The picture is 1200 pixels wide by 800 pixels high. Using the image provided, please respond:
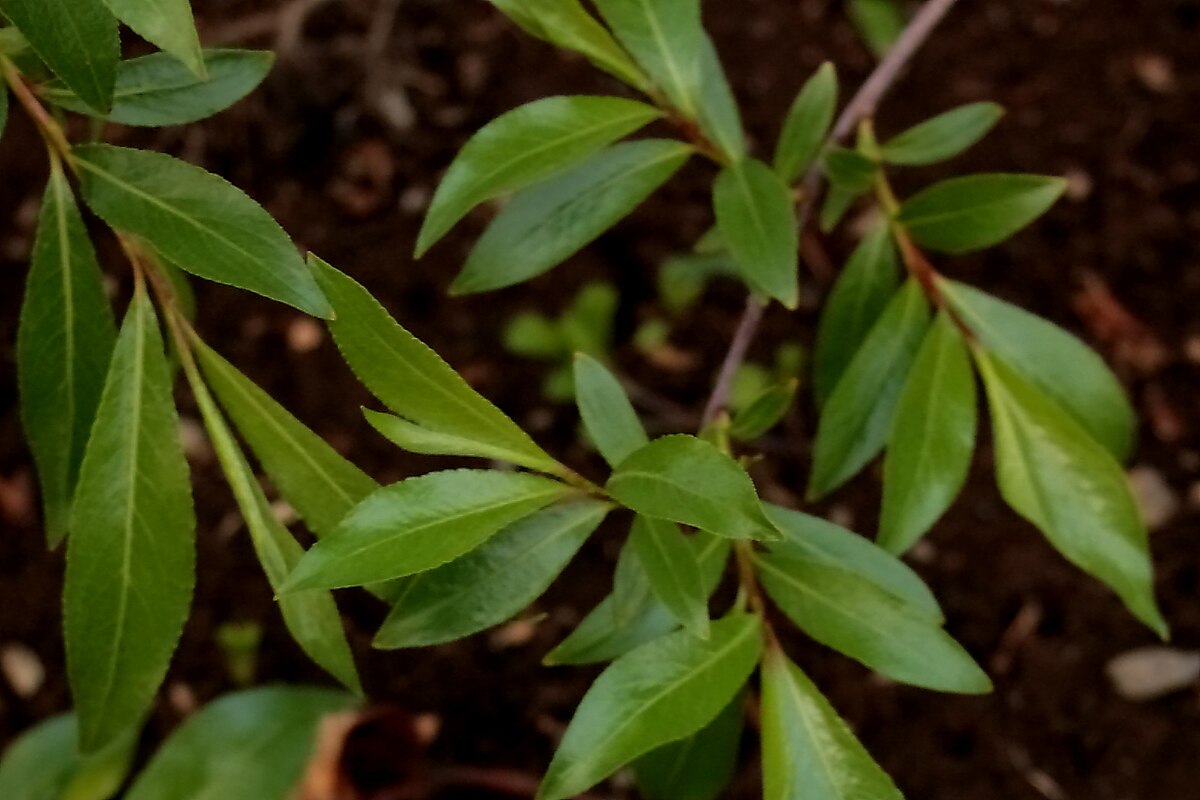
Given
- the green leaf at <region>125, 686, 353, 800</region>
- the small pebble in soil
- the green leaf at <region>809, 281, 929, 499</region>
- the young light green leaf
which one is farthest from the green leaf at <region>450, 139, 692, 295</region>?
the small pebble in soil

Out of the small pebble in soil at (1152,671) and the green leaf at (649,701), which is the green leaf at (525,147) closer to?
the green leaf at (649,701)

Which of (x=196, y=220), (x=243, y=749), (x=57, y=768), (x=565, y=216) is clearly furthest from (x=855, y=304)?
(x=57, y=768)

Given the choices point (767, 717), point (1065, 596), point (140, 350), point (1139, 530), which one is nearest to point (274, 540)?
point (140, 350)

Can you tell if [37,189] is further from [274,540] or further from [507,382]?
[274,540]

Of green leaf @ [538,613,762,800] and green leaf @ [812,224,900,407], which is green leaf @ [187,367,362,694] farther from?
green leaf @ [812,224,900,407]

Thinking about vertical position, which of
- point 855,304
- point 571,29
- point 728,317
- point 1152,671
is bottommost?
point 1152,671

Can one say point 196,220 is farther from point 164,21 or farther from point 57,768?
point 57,768
